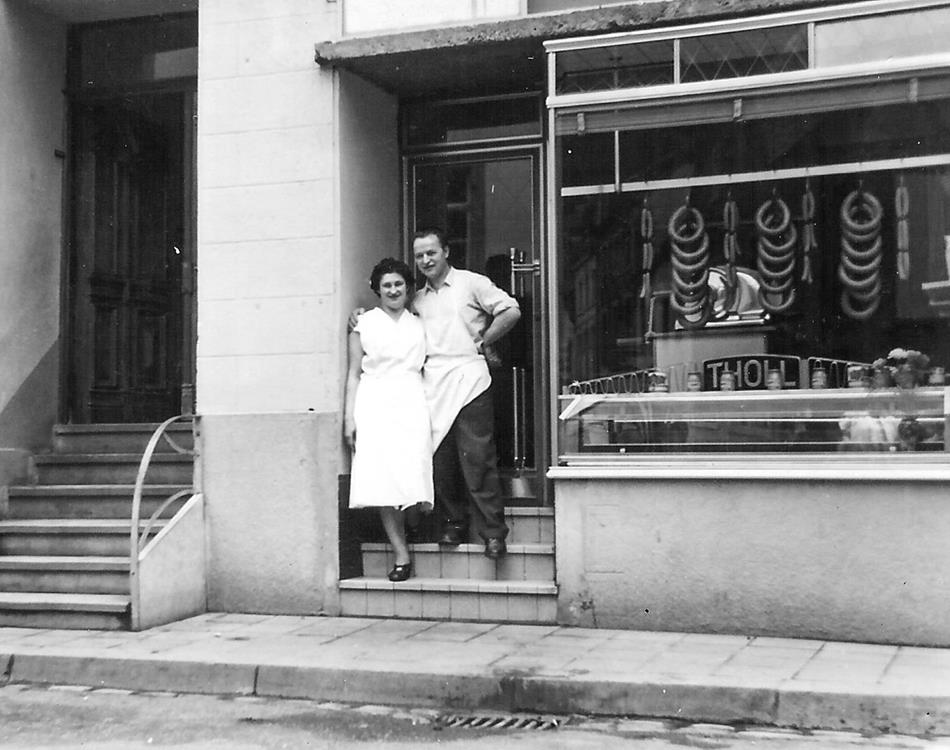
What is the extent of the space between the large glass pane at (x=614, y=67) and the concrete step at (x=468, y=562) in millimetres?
2954

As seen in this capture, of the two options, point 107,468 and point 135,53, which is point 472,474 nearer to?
point 107,468

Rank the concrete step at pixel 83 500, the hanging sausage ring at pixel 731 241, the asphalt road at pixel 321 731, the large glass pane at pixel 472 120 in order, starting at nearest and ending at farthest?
1. the asphalt road at pixel 321 731
2. the hanging sausage ring at pixel 731 241
3. the concrete step at pixel 83 500
4. the large glass pane at pixel 472 120

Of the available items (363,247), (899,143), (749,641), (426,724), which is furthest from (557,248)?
(426,724)

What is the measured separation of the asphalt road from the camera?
5617 mm

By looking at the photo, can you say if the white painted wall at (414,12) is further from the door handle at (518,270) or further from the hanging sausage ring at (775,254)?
the hanging sausage ring at (775,254)

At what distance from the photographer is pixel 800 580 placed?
7.54 meters

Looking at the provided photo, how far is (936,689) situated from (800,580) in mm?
1569

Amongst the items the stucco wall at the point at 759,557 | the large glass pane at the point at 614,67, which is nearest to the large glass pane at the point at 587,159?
the large glass pane at the point at 614,67

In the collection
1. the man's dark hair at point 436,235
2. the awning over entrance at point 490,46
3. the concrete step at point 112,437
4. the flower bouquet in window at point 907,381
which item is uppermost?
the awning over entrance at point 490,46

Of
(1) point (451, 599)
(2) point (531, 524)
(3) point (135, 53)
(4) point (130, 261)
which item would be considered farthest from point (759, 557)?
(3) point (135, 53)

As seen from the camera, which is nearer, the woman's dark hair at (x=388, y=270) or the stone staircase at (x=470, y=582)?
the stone staircase at (x=470, y=582)

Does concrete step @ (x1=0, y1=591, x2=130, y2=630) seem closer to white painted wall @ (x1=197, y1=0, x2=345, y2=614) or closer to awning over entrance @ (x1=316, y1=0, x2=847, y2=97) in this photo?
white painted wall @ (x1=197, y1=0, x2=345, y2=614)

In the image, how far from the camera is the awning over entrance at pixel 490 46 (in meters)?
7.98

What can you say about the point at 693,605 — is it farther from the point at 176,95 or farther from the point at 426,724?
the point at 176,95
